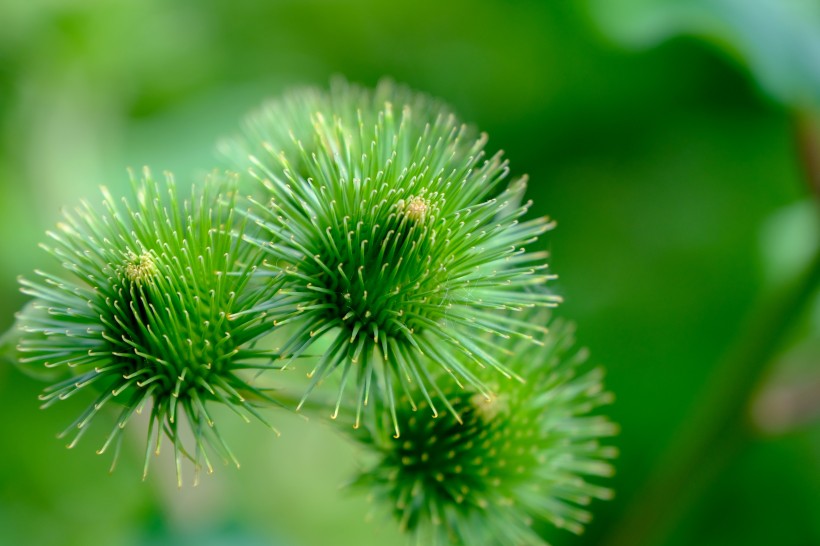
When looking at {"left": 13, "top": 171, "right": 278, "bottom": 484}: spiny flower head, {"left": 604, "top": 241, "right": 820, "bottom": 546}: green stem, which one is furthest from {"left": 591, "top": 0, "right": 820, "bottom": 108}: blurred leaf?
{"left": 13, "top": 171, "right": 278, "bottom": 484}: spiny flower head

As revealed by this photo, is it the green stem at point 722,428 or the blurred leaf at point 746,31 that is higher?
the blurred leaf at point 746,31

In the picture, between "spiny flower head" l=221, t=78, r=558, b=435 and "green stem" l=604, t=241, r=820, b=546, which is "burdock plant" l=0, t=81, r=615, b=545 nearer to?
"spiny flower head" l=221, t=78, r=558, b=435

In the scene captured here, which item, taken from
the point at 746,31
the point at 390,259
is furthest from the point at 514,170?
the point at 390,259

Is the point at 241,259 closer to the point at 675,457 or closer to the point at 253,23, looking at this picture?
the point at 675,457

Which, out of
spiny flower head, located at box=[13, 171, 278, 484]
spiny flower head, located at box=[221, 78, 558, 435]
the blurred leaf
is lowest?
spiny flower head, located at box=[13, 171, 278, 484]

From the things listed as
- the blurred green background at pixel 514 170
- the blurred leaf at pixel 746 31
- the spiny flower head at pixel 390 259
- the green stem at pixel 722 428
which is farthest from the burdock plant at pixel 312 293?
the blurred green background at pixel 514 170

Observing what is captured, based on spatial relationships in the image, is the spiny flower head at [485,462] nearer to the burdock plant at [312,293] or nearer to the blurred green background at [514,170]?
the burdock plant at [312,293]
